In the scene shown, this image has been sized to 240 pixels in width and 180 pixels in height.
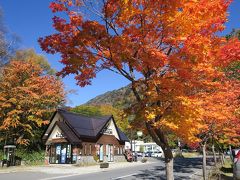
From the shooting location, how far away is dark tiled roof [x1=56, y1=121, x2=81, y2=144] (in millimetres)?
36375

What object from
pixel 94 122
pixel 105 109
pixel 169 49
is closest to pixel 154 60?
pixel 169 49

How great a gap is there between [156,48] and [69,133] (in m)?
30.8

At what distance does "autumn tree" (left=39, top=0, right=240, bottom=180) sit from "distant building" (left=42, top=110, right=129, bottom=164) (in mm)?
28558

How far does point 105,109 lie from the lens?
7881 cm

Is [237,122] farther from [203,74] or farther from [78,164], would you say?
[78,164]

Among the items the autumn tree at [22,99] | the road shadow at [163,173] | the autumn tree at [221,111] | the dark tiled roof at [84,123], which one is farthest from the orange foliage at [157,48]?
the dark tiled roof at [84,123]

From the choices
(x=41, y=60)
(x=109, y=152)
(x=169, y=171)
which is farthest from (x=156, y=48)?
(x=41, y=60)

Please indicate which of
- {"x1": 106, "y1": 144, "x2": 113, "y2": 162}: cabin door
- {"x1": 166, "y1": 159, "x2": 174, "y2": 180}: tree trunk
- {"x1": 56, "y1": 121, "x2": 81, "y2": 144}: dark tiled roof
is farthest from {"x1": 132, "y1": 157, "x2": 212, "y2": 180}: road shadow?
{"x1": 106, "y1": 144, "x2": 113, "y2": 162}: cabin door

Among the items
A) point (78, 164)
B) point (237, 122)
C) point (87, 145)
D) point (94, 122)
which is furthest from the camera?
point (94, 122)

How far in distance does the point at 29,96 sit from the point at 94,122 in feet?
38.4

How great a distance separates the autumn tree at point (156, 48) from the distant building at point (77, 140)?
28.6m

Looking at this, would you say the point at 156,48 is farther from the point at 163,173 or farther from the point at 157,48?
the point at 163,173

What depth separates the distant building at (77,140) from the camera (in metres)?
37.0

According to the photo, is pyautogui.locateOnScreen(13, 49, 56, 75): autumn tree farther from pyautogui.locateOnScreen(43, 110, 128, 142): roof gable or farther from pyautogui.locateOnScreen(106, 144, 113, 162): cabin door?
A: pyautogui.locateOnScreen(106, 144, 113, 162): cabin door
